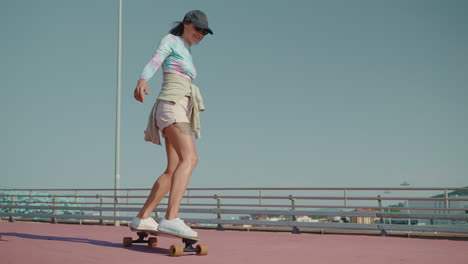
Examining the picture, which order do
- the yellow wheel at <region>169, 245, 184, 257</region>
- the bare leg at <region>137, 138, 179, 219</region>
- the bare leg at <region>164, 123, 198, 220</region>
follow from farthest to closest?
1. the bare leg at <region>137, 138, 179, 219</region>
2. the bare leg at <region>164, 123, 198, 220</region>
3. the yellow wheel at <region>169, 245, 184, 257</region>

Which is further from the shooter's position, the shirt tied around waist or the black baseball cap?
the black baseball cap

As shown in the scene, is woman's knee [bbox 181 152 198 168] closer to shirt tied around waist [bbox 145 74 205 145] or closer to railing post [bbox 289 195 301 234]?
shirt tied around waist [bbox 145 74 205 145]

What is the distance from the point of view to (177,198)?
15.8 ft

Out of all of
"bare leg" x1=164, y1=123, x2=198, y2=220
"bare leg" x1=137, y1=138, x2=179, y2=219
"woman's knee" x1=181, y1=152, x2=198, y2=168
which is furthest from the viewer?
"bare leg" x1=137, y1=138, x2=179, y2=219

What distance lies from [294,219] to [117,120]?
860 cm

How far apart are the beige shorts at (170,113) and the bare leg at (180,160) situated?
5 centimetres

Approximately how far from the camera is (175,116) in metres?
4.97

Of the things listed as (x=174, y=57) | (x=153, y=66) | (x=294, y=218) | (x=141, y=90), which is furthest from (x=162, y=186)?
(x=294, y=218)

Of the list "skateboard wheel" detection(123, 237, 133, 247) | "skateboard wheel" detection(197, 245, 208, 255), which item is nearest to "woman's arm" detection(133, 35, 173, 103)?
"skateboard wheel" detection(197, 245, 208, 255)

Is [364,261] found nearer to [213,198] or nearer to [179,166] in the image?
[179,166]

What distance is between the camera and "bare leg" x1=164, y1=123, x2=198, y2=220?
4809mm

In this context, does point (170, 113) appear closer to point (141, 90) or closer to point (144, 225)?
point (141, 90)

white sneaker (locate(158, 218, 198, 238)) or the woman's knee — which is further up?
the woman's knee

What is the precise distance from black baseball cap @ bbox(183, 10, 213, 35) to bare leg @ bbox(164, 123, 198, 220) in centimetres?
105
